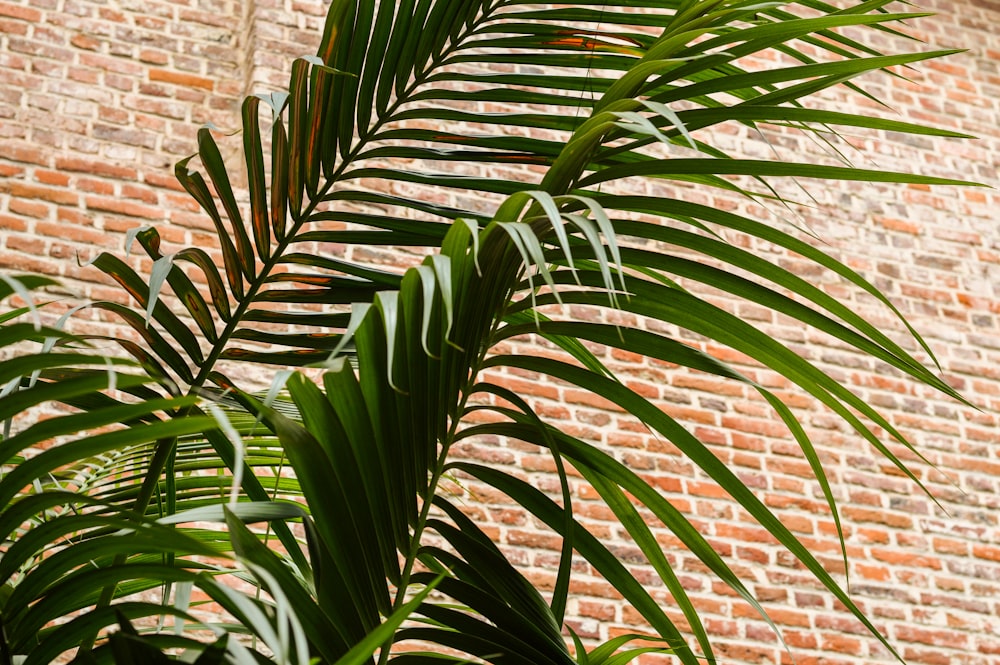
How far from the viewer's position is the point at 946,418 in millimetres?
3611

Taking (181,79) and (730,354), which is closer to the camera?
(181,79)

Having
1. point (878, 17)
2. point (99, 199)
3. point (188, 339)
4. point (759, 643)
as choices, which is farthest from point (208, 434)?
point (759, 643)

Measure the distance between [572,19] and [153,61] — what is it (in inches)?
93.6

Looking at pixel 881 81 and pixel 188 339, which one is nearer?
pixel 188 339

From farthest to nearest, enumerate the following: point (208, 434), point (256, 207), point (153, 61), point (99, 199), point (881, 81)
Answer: point (881, 81)
point (153, 61)
point (99, 199)
point (256, 207)
point (208, 434)

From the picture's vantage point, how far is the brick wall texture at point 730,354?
2979mm

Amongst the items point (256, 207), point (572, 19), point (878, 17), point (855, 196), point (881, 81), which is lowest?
point (256, 207)

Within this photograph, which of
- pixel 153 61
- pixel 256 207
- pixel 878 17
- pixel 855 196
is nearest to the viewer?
pixel 878 17

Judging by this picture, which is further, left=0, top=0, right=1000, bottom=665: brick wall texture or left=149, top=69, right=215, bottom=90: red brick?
left=149, top=69, right=215, bottom=90: red brick

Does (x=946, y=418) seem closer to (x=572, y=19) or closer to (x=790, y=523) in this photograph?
(x=790, y=523)

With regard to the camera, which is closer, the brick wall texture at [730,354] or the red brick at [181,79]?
the brick wall texture at [730,354]

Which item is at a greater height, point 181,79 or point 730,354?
point 181,79

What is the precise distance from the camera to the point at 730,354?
3471mm

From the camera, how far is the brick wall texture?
2979mm
